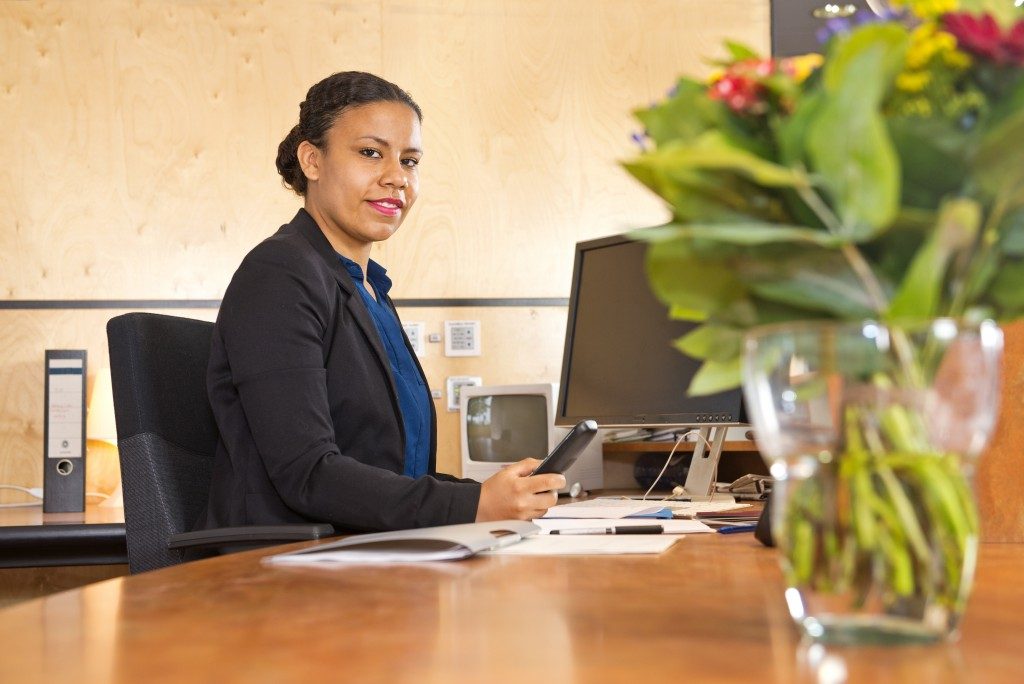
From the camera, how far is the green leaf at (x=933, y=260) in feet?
1.80

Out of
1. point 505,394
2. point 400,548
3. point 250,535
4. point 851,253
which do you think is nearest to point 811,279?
point 851,253

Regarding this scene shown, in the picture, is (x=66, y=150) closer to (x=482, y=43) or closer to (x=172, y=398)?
(x=482, y=43)

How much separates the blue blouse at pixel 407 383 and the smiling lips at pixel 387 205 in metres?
0.12

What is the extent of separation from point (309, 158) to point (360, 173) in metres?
0.12

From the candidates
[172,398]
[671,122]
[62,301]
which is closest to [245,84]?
[62,301]

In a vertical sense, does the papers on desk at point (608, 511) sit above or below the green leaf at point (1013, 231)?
below

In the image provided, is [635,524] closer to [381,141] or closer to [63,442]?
[381,141]

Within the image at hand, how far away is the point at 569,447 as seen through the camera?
1.53 m

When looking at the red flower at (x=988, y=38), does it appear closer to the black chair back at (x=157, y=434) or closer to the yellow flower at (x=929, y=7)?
the yellow flower at (x=929, y=7)

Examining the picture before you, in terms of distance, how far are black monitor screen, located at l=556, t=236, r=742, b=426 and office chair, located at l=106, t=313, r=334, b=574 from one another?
2.51 feet

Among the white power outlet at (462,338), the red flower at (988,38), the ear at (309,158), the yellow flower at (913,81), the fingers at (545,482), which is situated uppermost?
the ear at (309,158)

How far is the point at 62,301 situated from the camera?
10.8 feet

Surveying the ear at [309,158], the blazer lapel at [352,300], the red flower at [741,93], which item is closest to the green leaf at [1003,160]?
the red flower at [741,93]

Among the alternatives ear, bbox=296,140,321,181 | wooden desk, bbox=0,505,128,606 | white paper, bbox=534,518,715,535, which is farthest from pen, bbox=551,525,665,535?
wooden desk, bbox=0,505,128,606
